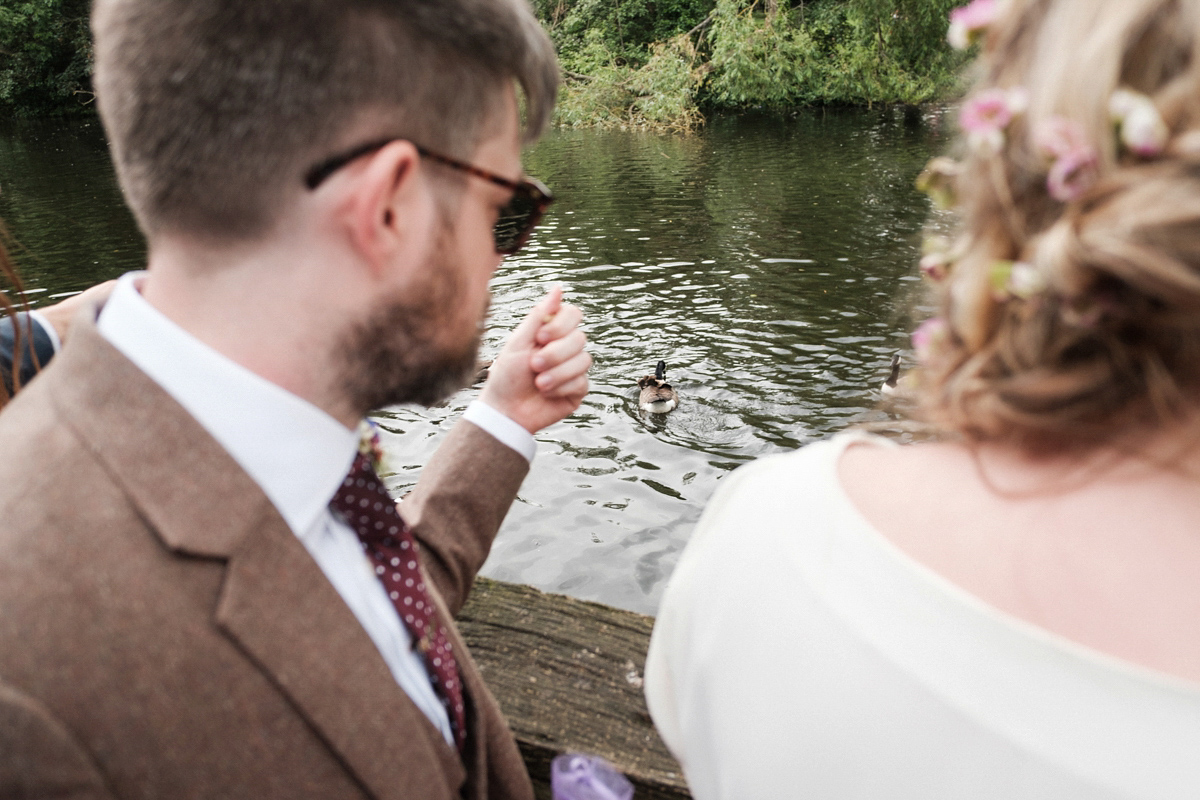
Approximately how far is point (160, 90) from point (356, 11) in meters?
0.28

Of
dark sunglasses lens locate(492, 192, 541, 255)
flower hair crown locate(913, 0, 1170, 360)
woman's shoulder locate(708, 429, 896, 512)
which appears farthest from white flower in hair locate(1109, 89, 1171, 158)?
dark sunglasses lens locate(492, 192, 541, 255)

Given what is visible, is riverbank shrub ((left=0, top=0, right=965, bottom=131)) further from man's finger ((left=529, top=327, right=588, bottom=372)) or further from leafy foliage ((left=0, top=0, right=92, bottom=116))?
man's finger ((left=529, top=327, right=588, bottom=372))

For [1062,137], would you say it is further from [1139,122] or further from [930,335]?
[930,335]

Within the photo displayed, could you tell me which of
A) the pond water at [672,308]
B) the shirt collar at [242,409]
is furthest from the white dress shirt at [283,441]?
the pond water at [672,308]

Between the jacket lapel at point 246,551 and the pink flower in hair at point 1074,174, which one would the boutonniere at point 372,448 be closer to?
the jacket lapel at point 246,551

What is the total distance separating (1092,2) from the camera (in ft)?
2.32

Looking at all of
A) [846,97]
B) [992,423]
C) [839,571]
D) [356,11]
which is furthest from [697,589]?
[846,97]

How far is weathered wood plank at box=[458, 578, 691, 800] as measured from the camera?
1.70 metres

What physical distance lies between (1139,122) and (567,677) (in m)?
1.55

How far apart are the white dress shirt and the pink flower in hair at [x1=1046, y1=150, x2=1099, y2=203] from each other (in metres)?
0.98

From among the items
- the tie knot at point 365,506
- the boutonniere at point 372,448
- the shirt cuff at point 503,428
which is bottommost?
the shirt cuff at point 503,428

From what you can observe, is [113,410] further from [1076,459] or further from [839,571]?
[1076,459]

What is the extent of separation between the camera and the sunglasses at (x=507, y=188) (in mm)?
1212

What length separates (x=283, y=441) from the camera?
1.23m
